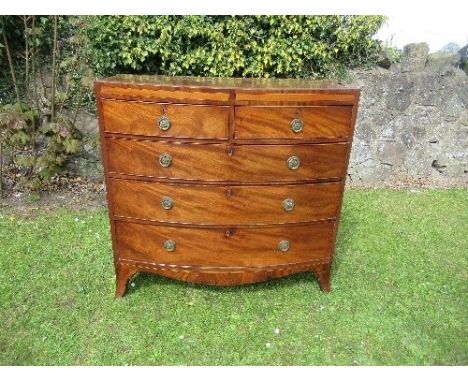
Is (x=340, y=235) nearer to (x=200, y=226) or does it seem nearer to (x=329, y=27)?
(x=200, y=226)

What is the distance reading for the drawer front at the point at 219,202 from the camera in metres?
2.72

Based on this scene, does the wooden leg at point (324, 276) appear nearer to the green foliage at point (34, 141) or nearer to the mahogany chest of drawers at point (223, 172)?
the mahogany chest of drawers at point (223, 172)

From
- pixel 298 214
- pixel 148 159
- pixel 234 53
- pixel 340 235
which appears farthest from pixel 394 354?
pixel 234 53

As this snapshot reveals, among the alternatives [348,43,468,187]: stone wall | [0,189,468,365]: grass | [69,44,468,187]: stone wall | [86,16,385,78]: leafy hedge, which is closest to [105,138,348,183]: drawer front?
[0,189,468,365]: grass

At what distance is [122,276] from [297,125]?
1745 mm

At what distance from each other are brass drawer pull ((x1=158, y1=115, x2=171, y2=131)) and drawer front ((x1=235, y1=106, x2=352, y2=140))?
43 cm

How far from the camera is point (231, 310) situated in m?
3.08

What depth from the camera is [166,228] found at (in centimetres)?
283

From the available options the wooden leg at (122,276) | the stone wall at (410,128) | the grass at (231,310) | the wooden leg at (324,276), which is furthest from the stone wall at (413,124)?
the wooden leg at (122,276)

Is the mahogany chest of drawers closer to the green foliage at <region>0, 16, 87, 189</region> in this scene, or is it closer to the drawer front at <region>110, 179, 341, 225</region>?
the drawer front at <region>110, 179, 341, 225</region>

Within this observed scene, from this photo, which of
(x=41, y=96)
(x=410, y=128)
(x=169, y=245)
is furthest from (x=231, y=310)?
(x=410, y=128)

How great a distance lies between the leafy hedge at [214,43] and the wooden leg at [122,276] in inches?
92.9
